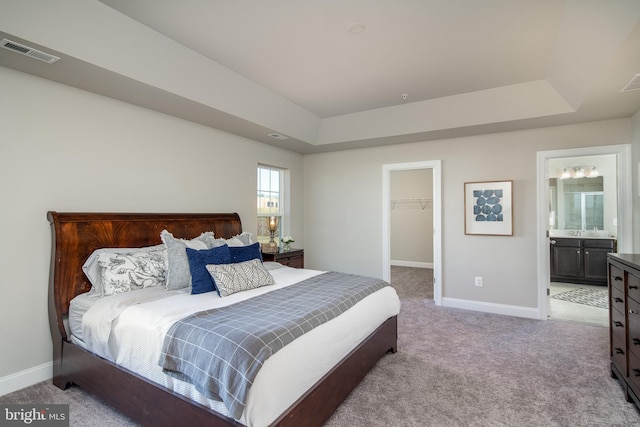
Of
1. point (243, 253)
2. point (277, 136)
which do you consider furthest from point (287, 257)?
point (277, 136)

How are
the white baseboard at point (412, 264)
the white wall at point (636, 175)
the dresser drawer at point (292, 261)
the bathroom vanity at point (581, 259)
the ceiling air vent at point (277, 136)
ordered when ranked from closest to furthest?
the white wall at point (636, 175) < the ceiling air vent at point (277, 136) < the dresser drawer at point (292, 261) < the bathroom vanity at point (581, 259) < the white baseboard at point (412, 264)

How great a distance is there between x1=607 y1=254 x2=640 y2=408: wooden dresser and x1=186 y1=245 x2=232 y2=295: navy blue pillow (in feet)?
9.57

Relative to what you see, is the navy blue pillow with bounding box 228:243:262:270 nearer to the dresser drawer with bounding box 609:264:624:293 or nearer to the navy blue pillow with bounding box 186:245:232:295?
the navy blue pillow with bounding box 186:245:232:295

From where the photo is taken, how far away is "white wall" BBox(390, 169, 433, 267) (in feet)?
23.9

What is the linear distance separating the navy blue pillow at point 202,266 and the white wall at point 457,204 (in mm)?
2817

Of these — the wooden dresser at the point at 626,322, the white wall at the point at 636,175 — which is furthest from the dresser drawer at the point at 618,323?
the white wall at the point at 636,175

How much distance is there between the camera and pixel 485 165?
4.27m

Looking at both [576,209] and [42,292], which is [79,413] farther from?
[576,209]

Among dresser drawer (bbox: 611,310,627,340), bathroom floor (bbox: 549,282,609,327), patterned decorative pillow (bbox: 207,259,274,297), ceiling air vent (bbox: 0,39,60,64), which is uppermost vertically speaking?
ceiling air vent (bbox: 0,39,60,64)

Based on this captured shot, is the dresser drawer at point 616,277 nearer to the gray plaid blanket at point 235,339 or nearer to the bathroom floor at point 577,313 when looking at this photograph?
the bathroom floor at point 577,313

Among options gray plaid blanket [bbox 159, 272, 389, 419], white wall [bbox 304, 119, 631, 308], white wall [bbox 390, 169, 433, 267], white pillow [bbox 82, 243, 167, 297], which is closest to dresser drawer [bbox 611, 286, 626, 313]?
white wall [bbox 304, 119, 631, 308]

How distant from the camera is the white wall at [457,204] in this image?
399 cm

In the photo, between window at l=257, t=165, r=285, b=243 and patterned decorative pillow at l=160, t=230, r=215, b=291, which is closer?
patterned decorative pillow at l=160, t=230, r=215, b=291

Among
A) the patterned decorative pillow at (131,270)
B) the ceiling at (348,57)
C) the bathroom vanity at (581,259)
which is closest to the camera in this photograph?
the ceiling at (348,57)
